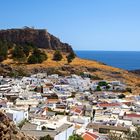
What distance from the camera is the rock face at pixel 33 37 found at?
353 feet

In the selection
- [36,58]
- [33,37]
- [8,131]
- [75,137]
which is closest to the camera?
[8,131]

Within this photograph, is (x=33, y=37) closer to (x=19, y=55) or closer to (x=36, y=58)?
(x=19, y=55)

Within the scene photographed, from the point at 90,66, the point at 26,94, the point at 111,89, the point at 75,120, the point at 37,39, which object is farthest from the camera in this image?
the point at 37,39

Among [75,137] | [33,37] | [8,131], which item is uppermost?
[33,37]

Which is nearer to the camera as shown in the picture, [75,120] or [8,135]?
[8,135]

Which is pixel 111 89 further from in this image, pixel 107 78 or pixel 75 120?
pixel 75 120

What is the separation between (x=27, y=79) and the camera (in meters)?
64.2

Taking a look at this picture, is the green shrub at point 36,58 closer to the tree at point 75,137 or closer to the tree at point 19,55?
the tree at point 19,55

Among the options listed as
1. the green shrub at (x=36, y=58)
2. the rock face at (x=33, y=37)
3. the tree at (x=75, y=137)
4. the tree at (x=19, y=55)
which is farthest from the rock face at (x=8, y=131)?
the rock face at (x=33, y=37)

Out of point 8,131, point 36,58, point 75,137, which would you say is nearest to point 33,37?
point 36,58

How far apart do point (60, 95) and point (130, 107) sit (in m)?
11.6

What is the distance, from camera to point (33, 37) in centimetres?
10781

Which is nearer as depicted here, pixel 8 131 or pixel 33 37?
pixel 8 131

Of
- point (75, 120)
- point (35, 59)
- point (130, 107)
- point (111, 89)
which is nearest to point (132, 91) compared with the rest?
point (111, 89)
